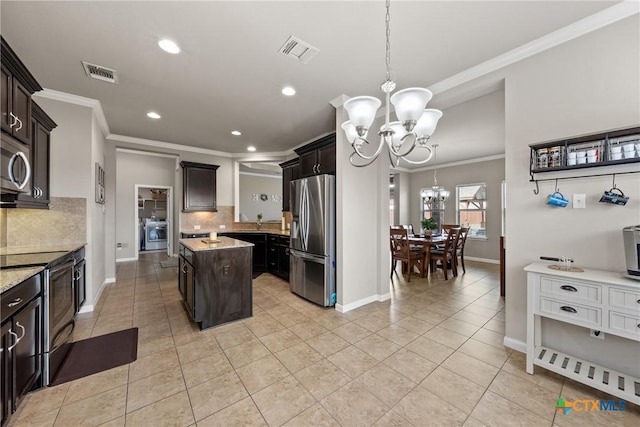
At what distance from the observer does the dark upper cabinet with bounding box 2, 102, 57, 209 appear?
239 cm

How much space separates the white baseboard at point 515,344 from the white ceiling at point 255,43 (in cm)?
268

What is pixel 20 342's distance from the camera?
1.55m

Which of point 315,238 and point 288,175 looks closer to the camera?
point 315,238

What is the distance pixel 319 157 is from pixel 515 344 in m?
3.18

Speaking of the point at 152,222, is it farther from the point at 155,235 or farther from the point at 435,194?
the point at 435,194

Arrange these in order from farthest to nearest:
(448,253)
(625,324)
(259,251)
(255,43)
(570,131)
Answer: (259,251), (448,253), (255,43), (570,131), (625,324)

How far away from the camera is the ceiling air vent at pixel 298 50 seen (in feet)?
7.13

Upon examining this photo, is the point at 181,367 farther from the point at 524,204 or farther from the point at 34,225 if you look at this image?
the point at 524,204

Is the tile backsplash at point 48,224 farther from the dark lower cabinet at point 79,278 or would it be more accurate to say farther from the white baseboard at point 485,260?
the white baseboard at point 485,260

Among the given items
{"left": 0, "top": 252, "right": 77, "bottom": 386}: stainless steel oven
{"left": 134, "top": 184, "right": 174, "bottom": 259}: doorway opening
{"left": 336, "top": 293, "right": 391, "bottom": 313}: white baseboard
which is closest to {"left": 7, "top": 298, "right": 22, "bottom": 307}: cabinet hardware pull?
{"left": 0, "top": 252, "right": 77, "bottom": 386}: stainless steel oven

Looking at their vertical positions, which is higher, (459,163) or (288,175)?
(459,163)

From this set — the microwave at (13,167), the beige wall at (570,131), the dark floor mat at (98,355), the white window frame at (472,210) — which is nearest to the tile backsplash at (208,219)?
the dark floor mat at (98,355)

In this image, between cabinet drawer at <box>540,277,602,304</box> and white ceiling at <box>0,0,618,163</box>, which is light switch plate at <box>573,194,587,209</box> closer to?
cabinet drawer at <box>540,277,602,304</box>

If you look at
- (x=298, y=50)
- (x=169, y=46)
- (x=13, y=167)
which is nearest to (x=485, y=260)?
(x=298, y=50)
